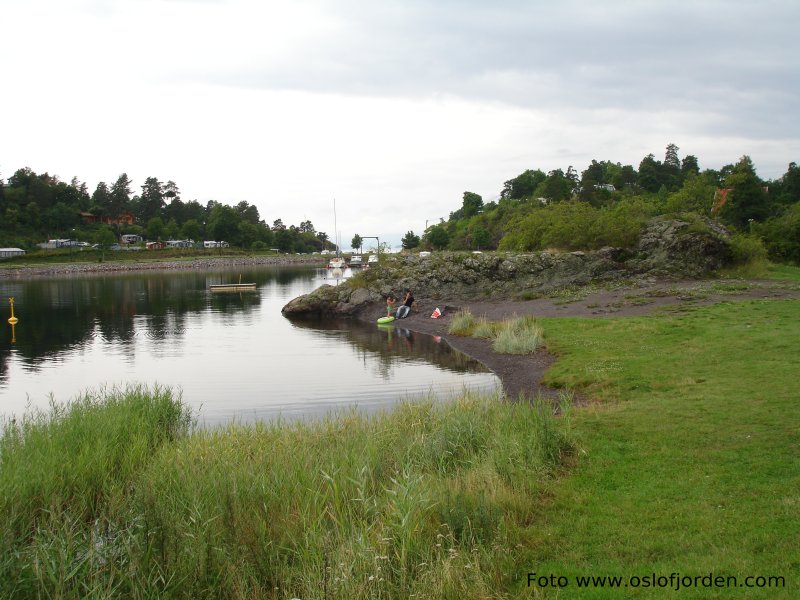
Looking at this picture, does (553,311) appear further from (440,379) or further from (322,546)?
(322,546)

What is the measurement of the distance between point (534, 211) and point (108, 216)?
124 meters

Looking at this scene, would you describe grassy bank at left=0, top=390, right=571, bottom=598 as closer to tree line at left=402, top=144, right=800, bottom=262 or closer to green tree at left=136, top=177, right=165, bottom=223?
tree line at left=402, top=144, right=800, bottom=262

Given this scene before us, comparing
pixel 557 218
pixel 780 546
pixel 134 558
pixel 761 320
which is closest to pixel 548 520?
pixel 780 546

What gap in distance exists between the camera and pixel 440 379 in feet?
82.0

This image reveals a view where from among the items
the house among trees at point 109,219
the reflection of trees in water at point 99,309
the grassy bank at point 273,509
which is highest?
the house among trees at point 109,219

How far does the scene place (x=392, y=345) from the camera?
114 ft

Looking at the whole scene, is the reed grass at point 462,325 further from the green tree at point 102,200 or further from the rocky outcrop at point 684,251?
the green tree at point 102,200

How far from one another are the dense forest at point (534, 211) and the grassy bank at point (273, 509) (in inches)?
1761

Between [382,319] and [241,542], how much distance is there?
35.8 metres

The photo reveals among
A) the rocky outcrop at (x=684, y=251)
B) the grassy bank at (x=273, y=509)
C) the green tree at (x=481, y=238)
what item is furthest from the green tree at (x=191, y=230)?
the grassy bank at (x=273, y=509)

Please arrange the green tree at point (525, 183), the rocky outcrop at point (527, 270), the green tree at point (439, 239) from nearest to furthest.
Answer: the rocky outcrop at point (527, 270) < the green tree at point (439, 239) < the green tree at point (525, 183)

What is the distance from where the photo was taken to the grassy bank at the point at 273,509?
7352 millimetres

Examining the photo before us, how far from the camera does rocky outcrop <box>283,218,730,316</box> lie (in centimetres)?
4747

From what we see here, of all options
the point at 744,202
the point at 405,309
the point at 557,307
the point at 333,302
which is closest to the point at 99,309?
the point at 333,302
